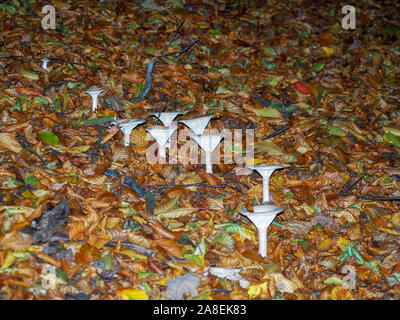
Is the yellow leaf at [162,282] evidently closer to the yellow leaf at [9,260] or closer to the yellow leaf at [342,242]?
the yellow leaf at [9,260]

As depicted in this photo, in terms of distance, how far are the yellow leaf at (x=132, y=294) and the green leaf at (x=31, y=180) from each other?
172 centimetres

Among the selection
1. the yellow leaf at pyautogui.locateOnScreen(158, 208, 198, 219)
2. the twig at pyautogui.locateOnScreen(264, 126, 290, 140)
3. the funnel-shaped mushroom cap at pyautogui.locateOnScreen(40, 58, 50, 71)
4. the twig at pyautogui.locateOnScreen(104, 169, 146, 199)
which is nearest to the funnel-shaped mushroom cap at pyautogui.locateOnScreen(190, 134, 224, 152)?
the yellow leaf at pyautogui.locateOnScreen(158, 208, 198, 219)

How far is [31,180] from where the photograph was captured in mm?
4457

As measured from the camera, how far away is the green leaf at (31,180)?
443cm

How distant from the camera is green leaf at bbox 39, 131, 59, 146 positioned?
16.6 ft

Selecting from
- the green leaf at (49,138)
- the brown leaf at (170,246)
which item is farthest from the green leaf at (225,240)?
the green leaf at (49,138)

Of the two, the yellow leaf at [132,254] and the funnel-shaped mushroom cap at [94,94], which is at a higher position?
the funnel-shaped mushroom cap at [94,94]

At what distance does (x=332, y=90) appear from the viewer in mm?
7281

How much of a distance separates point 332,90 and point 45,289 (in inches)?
235

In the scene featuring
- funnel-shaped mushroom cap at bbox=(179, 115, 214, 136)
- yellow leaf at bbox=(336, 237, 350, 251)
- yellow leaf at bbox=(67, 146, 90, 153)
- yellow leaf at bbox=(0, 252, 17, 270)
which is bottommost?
yellow leaf at bbox=(0, 252, 17, 270)

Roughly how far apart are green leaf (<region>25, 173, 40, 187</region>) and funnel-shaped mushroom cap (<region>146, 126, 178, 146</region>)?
143 centimetres

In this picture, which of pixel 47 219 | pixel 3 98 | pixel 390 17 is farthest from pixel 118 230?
pixel 390 17
